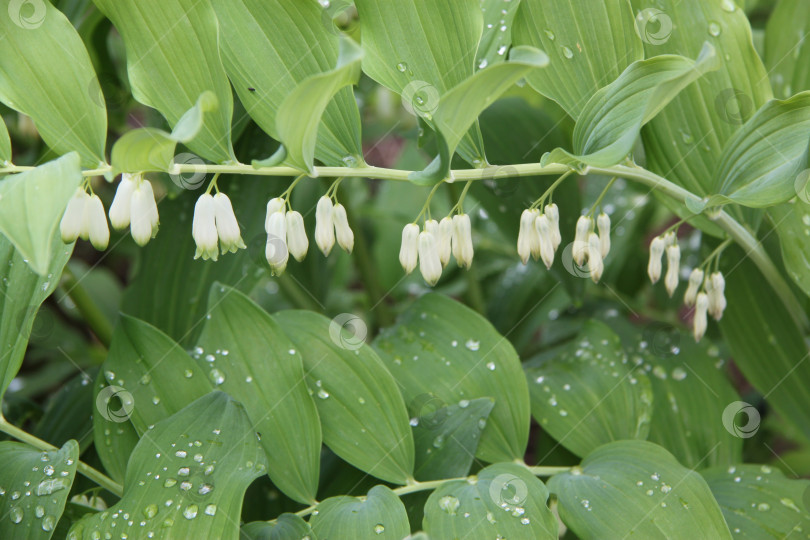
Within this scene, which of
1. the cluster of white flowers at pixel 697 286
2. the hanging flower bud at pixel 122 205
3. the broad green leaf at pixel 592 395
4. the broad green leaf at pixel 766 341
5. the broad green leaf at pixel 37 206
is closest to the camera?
the broad green leaf at pixel 37 206

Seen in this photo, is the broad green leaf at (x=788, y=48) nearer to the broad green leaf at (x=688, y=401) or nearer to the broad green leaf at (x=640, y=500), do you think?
the broad green leaf at (x=688, y=401)

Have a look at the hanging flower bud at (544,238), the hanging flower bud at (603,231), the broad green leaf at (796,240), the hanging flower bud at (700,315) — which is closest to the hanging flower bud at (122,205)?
the hanging flower bud at (544,238)

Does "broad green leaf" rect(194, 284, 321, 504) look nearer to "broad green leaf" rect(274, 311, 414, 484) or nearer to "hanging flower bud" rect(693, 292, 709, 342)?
"broad green leaf" rect(274, 311, 414, 484)

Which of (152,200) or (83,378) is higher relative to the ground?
(152,200)

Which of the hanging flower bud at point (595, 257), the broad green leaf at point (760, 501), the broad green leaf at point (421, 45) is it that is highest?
the broad green leaf at point (421, 45)

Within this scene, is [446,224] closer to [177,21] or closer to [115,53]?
[177,21]

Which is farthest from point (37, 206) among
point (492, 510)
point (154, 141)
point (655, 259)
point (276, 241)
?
point (655, 259)

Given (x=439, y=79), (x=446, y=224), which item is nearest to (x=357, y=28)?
(x=439, y=79)
